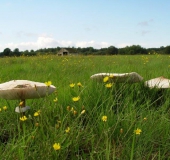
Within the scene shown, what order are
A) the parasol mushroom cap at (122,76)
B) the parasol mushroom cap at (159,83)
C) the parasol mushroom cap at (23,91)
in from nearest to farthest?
1. the parasol mushroom cap at (23,91)
2. the parasol mushroom cap at (122,76)
3. the parasol mushroom cap at (159,83)

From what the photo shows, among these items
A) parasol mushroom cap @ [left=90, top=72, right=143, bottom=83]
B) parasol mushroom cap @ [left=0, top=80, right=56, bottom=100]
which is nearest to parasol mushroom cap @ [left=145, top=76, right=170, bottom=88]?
parasol mushroom cap @ [left=90, top=72, right=143, bottom=83]

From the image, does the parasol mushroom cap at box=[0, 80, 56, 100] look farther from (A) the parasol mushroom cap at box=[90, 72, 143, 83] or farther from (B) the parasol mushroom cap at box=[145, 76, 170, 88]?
(B) the parasol mushroom cap at box=[145, 76, 170, 88]

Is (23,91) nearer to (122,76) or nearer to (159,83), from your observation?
(122,76)

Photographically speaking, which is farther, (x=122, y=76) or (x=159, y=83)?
(x=159, y=83)

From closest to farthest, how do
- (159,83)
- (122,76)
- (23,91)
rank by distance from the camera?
(23,91)
(122,76)
(159,83)

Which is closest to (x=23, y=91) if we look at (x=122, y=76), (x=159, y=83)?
(x=122, y=76)

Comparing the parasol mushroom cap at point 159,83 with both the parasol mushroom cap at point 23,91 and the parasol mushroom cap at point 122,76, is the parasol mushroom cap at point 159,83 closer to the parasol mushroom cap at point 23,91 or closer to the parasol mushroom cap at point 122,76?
the parasol mushroom cap at point 122,76

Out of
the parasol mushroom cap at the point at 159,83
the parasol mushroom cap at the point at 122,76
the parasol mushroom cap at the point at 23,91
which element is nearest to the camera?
the parasol mushroom cap at the point at 23,91

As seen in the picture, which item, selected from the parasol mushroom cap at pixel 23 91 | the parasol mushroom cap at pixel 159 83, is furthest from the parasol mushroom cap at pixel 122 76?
the parasol mushroom cap at pixel 23 91

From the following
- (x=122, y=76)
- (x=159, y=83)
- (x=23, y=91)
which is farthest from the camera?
(x=159, y=83)

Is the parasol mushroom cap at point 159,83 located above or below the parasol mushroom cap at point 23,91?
below

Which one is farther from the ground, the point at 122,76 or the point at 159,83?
the point at 122,76

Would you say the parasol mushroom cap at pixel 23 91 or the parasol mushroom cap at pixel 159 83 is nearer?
the parasol mushroom cap at pixel 23 91

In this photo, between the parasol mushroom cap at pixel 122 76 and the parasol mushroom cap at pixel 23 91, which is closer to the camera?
the parasol mushroom cap at pixel 23 91
